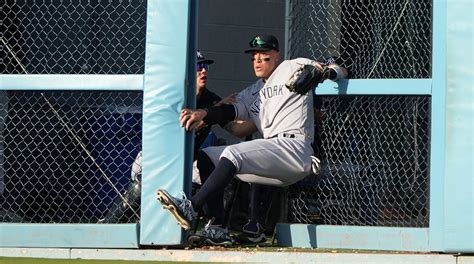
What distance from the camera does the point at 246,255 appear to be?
5.82 metres

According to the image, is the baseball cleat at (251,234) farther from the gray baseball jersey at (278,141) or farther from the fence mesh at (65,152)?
the fence mesh at (65,152)

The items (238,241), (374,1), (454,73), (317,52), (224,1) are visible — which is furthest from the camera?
(224,1)

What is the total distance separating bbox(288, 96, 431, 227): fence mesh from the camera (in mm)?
6449

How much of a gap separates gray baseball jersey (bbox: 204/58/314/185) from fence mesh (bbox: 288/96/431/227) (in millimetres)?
259

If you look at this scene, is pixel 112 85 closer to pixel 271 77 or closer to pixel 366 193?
pixel 271 77

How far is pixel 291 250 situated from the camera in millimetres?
6070

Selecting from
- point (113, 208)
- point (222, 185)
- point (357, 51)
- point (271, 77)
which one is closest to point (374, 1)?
point (357, 51)

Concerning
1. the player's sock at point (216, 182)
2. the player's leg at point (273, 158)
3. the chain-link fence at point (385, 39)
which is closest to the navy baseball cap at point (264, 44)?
the chain-link fence at point (385, 39)

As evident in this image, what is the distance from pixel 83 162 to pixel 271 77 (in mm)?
1588

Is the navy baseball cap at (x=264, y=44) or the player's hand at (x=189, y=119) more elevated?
the navy baseball cap at (x=264, y=44)

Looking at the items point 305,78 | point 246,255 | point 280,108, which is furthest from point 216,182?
point 305,78

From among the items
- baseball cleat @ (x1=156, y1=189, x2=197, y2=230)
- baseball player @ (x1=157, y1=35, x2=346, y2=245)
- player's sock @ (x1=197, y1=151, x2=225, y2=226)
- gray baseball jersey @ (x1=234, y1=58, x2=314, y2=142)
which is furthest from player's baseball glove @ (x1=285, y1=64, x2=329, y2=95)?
baseball cleat @ (x1=156, y1=189, x2=197, y2=230)

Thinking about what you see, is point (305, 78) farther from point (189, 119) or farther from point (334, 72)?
point (189, 119)

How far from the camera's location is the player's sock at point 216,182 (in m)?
5.98
